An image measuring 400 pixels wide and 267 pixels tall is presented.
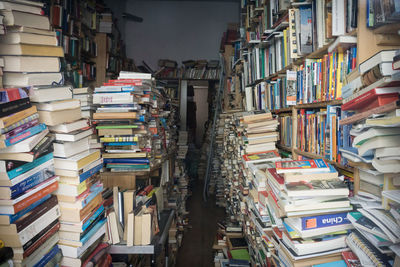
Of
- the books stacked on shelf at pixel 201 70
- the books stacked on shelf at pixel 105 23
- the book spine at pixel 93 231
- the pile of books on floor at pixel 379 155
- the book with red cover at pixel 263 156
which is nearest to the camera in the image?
the pile of books on floor at pixel 379 155

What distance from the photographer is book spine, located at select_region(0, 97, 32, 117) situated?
40.7 inches

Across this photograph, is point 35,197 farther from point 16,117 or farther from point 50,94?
point 50,94

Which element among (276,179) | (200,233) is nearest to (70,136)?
(276,179)

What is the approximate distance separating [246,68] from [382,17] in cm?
246

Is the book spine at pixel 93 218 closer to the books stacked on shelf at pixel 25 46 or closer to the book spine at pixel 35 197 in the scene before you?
the book spine at pixel 35 197

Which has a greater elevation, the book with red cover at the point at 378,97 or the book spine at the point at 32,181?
the book with red cover at the point at 378,97

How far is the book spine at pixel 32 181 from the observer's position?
42.2 inches

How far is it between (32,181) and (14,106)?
33 cm

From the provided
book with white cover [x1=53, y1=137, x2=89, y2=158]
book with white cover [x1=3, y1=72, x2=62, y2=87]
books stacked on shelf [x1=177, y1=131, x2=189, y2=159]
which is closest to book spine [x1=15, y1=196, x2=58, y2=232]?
book with white cover [x1=53, y1=137, x2=89, y2=158]

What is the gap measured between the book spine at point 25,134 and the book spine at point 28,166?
4.4 inches

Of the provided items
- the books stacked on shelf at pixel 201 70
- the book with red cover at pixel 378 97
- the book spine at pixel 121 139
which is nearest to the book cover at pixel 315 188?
the book with red cover at pixel 378 97

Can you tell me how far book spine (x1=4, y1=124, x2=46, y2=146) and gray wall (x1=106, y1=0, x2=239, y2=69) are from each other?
19.3ft

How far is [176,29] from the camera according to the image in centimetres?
694

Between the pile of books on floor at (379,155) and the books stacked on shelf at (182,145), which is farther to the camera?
the books stacked on shelf at (182,145)
